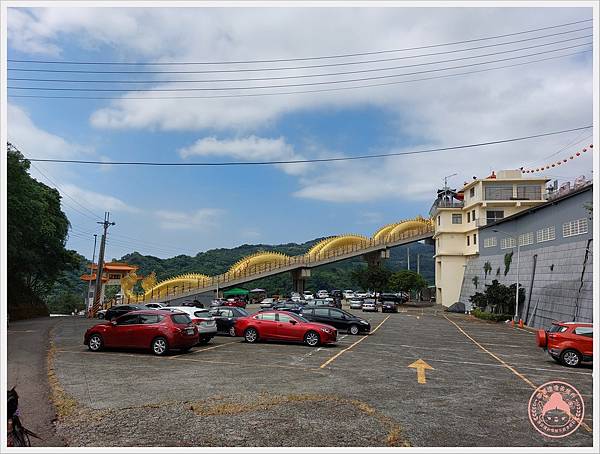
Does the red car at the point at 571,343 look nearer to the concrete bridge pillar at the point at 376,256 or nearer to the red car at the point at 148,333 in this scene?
the red car at the point at 148,333

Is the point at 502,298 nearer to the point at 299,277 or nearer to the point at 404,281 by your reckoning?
the point at 404,281

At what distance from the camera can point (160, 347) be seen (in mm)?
15234

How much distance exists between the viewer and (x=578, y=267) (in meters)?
28.8

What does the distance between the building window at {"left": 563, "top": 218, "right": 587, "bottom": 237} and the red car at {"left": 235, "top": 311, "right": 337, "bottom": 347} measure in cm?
1990

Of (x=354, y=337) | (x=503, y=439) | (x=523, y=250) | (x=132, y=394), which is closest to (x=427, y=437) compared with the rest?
(x=503, y=439)

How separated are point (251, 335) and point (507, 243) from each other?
33.9 metres

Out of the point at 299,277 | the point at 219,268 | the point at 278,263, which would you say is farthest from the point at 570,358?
the point at 219,268

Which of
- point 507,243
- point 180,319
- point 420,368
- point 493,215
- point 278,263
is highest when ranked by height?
point 493,215

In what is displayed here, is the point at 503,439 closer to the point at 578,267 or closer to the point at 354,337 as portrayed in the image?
the point at 354,337

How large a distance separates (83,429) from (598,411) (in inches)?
291

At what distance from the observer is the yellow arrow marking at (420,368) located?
11.9m

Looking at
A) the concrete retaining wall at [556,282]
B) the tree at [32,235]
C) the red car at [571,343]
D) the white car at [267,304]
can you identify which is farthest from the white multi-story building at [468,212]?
the tree at [32,235]

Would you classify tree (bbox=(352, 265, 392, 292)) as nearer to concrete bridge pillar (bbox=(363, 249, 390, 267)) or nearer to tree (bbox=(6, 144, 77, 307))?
concrete bridge pillar (bbox=(363, 249, 390, 267))

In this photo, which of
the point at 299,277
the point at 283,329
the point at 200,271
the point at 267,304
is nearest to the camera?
the point at 283,329
